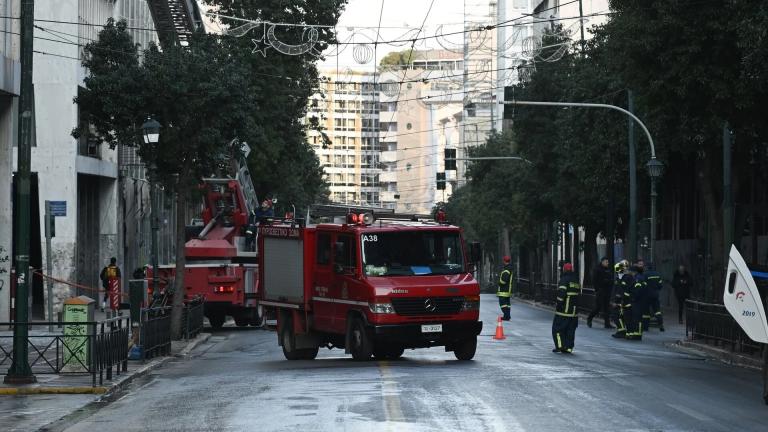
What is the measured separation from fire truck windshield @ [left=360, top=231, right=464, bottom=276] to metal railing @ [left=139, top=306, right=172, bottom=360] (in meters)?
4.07

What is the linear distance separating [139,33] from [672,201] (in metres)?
23.9

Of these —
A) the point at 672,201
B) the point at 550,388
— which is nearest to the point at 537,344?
the point at 550,388

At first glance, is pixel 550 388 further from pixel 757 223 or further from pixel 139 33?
pixel 139 33

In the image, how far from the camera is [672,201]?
6294cm

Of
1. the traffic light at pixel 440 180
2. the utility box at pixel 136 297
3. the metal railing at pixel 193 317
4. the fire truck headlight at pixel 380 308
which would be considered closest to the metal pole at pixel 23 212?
the utility box at pixel 136 297

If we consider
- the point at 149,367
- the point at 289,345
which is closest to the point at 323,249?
the point at 289,345

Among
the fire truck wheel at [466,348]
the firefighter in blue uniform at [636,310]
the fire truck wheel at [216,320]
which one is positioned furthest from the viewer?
the fire truck wheel at [216,320]

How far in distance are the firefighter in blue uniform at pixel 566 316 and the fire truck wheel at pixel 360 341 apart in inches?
170

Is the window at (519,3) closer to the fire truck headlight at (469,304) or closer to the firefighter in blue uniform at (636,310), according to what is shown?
the firefighter in blue uniform at (636,310)

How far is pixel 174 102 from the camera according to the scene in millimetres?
31953

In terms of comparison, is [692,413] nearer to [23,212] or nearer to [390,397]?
[390,397]

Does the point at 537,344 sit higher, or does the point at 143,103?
the point at 143,103

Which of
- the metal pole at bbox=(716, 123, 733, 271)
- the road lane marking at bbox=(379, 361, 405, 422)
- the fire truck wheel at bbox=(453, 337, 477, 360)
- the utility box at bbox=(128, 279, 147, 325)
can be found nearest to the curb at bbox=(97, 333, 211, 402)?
the utility box at bbox=(128, 279, 147, 325)

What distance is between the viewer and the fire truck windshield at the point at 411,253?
2473 centimetres
